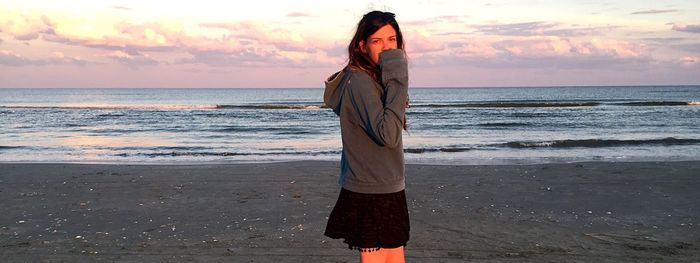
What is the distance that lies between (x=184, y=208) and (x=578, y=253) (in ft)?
13.8

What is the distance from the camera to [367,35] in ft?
7.29

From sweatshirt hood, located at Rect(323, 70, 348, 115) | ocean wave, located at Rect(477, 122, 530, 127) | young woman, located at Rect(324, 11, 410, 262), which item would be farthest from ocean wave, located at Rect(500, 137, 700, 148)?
sweatshirt hood, located at Rect(323, 70, 348, 115)

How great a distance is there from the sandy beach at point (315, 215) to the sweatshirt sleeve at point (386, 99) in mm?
2909

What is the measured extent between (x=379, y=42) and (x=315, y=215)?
14.7 ft

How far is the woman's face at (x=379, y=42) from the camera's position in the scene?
2211mm

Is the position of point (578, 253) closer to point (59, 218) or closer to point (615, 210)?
point (615, 210)

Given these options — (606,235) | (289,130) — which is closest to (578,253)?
(606,235)

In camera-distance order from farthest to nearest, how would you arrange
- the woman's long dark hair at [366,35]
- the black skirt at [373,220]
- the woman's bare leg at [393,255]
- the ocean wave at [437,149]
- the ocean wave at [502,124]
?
the ocean wave at [502,124] < the ocean wave at [437,149] < the woman's bare leg at [393,255] < the black skirt at [373,220] < the woman's long dark hair at [366,35]

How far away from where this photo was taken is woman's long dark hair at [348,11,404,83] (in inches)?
86.9

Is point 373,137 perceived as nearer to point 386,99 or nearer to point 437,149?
point 386,99

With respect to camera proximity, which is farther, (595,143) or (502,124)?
(502,124)

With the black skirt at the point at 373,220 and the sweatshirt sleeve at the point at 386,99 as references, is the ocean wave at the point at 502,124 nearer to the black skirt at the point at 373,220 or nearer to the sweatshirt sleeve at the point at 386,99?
the black skirt at the point at 373,220

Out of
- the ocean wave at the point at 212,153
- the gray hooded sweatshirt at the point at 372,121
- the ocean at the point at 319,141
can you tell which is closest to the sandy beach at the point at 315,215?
the gray hooded sweatshirt at the point at 372,121

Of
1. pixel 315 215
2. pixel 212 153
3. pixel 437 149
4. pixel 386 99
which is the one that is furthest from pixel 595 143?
pixel 386 99
